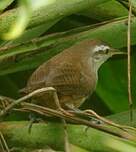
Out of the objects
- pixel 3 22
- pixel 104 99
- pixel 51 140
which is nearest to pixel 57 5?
pixel 3 22

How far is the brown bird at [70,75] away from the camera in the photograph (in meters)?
1.17

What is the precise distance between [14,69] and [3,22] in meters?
0.27

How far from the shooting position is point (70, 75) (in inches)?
49.4

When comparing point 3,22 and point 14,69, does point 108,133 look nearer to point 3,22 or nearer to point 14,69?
point 3,22

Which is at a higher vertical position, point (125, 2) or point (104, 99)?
point (125, 2)

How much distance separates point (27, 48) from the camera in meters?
1.25

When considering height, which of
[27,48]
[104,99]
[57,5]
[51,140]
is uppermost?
[57,5]

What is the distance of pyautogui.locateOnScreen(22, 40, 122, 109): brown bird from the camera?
1173 mm

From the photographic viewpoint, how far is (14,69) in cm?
128

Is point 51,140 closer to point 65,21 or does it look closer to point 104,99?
point 104,99

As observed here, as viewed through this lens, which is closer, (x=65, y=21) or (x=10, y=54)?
(x=10, y=54)

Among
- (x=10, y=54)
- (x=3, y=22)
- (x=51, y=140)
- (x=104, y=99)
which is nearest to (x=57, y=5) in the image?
(x=3, y=22)

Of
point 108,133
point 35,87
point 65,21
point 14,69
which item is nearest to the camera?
point 108,133

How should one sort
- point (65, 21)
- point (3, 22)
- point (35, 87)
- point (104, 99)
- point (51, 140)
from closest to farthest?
point (51, 140) < point (3, 22) < point (35, 87) < point (104, 99) < point (65, 21)
